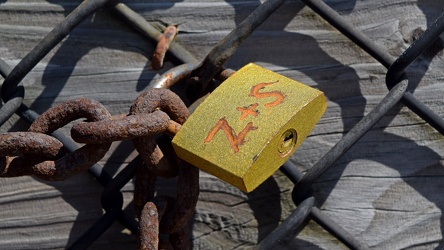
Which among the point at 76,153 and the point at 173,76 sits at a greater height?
the point at 173,76

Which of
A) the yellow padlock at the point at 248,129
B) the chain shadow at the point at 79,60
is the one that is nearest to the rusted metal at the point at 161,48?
the chain shadow at the point at 79,60

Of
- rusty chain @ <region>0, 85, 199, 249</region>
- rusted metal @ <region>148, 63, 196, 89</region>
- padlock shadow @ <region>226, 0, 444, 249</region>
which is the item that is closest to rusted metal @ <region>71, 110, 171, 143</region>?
rusty chain @ <region>0, 85, 199, 249</region>

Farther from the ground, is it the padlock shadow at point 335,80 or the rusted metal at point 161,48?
the padlock shadow at point 335,80

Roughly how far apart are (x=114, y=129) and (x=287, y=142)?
0.58ft

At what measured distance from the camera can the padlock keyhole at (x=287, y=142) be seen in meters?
0.72

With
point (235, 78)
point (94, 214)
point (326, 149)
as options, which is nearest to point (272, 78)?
point (235, 78)

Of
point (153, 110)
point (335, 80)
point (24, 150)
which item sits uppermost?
point (335, 80)

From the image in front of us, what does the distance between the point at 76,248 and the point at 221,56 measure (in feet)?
0.88

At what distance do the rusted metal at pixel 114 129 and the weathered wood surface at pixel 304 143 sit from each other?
0.19 meters

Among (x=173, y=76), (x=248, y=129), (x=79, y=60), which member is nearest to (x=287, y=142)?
(x=248, y=129)

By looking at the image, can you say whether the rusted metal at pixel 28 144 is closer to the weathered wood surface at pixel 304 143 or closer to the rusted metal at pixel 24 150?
the rusted metal at pixel 24 150

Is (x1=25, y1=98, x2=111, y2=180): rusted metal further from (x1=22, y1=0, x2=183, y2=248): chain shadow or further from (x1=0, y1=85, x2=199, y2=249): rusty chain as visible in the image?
(x1=22, y1=0, x2=183, y2=248): chain shadow

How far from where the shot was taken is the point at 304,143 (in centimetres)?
88

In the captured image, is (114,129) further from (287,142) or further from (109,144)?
(287,142)
